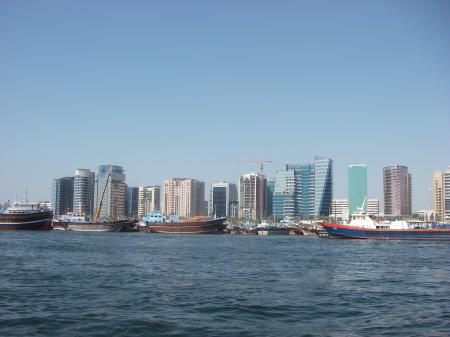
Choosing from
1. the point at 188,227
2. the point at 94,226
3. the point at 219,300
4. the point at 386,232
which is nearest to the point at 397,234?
the point at 386,232

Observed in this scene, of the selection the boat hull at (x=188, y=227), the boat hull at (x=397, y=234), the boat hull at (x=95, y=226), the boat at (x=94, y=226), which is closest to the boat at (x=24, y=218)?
the boat hull at (x=95, y=226)

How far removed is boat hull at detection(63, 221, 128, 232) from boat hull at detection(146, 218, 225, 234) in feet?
28.7

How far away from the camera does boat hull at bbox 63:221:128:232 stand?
126 meters

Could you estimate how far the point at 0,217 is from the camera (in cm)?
10631

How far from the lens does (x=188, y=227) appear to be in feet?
399

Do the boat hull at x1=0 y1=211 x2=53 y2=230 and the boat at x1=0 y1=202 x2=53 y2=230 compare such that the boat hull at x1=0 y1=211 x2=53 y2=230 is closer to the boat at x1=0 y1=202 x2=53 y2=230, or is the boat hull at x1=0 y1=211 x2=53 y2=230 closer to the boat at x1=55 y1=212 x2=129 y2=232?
the boat at x1=0 y1=202 x2=53 y2=230

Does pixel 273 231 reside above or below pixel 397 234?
below

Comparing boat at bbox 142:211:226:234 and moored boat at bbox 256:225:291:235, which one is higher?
boat at bbox 142:211:226:234

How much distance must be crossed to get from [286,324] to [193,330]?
3.26 metres

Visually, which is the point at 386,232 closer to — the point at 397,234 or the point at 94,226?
the point at 397,234

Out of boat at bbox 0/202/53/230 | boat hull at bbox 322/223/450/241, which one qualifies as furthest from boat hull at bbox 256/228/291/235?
boat at bbox 0/202/53/230

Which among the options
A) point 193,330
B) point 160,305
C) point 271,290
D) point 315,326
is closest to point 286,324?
point 315,326

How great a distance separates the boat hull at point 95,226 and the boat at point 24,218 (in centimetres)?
1634

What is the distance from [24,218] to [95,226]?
23780mm
